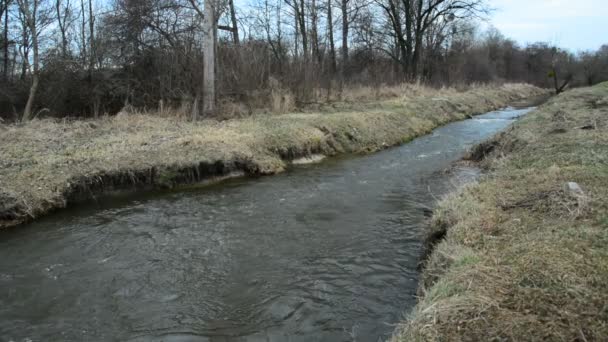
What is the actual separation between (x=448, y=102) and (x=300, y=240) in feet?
61.9

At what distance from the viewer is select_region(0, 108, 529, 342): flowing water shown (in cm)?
414

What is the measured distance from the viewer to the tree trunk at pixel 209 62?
14312mm

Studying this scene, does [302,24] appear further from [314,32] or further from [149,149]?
[149,149]

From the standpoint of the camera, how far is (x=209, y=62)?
14.5m

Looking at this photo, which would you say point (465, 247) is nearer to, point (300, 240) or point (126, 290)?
point (300, 240)

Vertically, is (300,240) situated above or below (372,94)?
below

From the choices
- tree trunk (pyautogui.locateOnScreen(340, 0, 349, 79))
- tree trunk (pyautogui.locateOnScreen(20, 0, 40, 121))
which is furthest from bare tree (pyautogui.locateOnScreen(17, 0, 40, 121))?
tree trunk (pyautogui.locateOnScreen(340, 0, 349, 79))

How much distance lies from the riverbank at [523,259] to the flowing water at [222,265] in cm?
77

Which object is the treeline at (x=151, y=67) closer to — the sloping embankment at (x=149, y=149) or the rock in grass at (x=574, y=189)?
the sloping embankment at (x=149, y=149)

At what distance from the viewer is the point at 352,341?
3832 millimetres

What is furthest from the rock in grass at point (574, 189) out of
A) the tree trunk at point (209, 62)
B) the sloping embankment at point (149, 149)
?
the tree trunk at point (209, 62)

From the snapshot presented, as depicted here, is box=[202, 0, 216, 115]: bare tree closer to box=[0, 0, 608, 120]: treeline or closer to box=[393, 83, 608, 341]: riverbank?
box=[0, 0, 608, 120]: treeline

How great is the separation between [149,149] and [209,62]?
18.8ft

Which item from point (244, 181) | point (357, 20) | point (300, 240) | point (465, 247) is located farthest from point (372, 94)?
point (465, 247)
